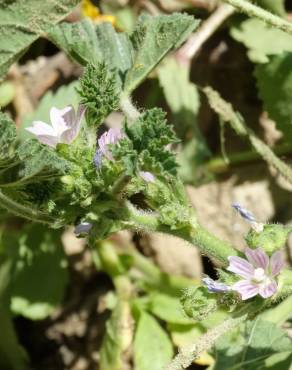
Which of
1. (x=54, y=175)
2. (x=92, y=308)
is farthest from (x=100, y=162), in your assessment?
(x=92, y=308)

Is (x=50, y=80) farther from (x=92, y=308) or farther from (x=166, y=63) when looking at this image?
(x=92, y=308)

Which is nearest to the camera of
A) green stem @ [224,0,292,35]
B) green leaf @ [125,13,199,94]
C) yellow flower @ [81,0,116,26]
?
green leaf @ [125,13,199,94]

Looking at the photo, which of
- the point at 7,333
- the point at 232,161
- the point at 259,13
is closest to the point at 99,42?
the point at 259,13

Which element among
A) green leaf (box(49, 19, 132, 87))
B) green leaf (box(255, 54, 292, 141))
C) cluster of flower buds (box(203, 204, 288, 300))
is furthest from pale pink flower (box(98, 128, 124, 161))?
green leaf (box(255, 54, 292, 141))

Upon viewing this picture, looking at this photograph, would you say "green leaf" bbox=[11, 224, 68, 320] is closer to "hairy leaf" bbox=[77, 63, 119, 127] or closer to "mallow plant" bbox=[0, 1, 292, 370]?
"mallow plant" bbox=[0, 1, 292, 370]

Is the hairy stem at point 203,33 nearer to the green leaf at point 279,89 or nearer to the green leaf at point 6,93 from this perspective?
the green leaf at point 279,89

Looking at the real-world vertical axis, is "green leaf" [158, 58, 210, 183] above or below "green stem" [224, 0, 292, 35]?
below
